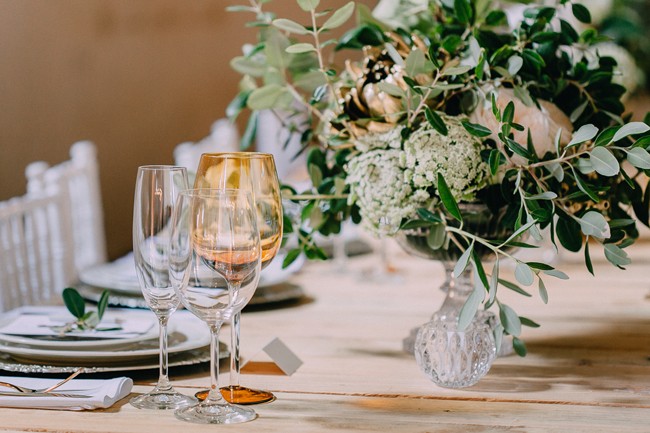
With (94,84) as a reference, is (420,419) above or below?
below

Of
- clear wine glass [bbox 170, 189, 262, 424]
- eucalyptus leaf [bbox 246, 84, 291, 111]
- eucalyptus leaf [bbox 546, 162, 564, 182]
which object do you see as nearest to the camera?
clear wine glass [bbox 170, 189, 262, 424]

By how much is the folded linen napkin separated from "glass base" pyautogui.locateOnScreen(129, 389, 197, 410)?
0.02 m

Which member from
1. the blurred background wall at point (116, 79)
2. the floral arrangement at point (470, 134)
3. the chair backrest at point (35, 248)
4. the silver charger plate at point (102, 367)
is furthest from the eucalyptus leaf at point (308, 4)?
the blurred background wall at point (116, 79)

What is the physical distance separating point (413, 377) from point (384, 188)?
25 cm

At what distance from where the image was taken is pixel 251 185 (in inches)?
39.2

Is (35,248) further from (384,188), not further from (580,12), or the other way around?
(580,12)

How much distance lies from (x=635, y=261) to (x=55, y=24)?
2791 millimetres

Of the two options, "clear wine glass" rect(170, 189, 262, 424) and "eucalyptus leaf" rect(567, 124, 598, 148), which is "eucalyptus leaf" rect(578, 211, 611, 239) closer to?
"eucalyptus leaf" rect(567, 124, 598, 148)

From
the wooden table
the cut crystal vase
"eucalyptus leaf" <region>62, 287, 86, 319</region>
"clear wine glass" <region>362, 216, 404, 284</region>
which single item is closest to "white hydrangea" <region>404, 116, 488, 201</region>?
the cut crystal vase

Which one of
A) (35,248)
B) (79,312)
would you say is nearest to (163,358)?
(79,312)

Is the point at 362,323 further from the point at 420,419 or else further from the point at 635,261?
the point at 635,261

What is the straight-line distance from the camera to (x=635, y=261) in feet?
6.51

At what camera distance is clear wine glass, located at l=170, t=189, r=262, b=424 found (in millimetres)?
864

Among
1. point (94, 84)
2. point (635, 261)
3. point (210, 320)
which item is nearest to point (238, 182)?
point (210, 320)
